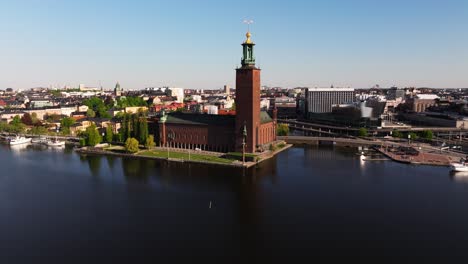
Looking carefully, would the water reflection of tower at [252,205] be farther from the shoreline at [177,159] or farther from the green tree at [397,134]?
the green tree at [397,134]

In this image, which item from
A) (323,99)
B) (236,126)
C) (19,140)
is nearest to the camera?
(236,126)

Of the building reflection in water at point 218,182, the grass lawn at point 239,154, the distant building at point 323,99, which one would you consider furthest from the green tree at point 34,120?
the distant building at point 323,99

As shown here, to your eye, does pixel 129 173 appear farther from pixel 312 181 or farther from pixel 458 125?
pixel 458 125

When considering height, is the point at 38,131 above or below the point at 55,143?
above

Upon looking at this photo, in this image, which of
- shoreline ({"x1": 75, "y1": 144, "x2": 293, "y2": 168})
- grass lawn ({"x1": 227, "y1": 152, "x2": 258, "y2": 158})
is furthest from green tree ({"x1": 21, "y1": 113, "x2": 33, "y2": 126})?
grass lawn ({"x1": 227, "y1": 152, "x2": 258, "y2": 158})

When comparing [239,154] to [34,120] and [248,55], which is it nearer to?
[248,55]

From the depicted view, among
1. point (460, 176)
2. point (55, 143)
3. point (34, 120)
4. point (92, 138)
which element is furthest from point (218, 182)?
point (34, 120)

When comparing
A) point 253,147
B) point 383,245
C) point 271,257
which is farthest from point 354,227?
point 253,147

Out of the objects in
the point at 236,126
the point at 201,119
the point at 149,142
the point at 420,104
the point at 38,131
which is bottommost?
the point at 149,142
